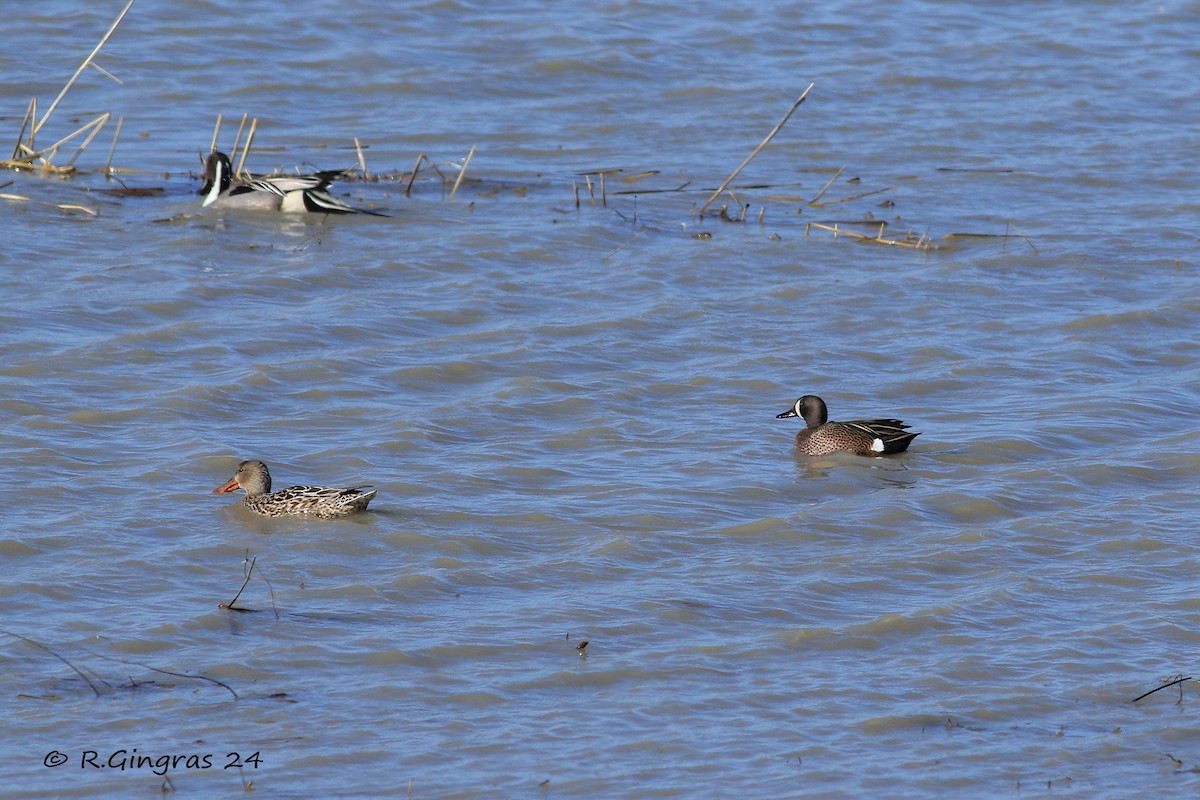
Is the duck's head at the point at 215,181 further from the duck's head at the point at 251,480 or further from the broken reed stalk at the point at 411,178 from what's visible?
the duck's head at the point at 251,480

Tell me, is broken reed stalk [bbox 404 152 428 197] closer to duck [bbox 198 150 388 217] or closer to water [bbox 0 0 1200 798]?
water [bbox 0 0 1200 798]

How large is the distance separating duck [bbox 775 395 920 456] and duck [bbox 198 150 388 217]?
5.09 metres

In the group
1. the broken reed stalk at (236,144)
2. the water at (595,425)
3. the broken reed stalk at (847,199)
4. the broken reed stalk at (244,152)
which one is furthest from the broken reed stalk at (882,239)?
the broken reed stalk at (236,144)

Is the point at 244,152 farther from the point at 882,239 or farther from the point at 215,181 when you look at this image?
the point at 882,239

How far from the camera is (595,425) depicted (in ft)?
28.7

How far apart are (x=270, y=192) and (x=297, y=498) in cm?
606

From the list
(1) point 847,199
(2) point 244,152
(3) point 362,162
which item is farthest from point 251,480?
(1) point 847,199

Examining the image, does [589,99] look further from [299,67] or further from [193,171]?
[193,171]

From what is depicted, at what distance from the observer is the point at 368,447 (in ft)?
27.2

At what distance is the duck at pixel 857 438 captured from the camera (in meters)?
8.56

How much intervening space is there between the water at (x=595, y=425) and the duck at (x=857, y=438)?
0.14 m

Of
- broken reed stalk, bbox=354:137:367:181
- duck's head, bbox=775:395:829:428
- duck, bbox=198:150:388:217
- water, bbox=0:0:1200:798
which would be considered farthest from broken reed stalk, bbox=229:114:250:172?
duck's head, bbox=775:395:829:428

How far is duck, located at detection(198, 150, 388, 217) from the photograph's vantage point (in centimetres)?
1250

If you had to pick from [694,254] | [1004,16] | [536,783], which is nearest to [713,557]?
[536,783]
